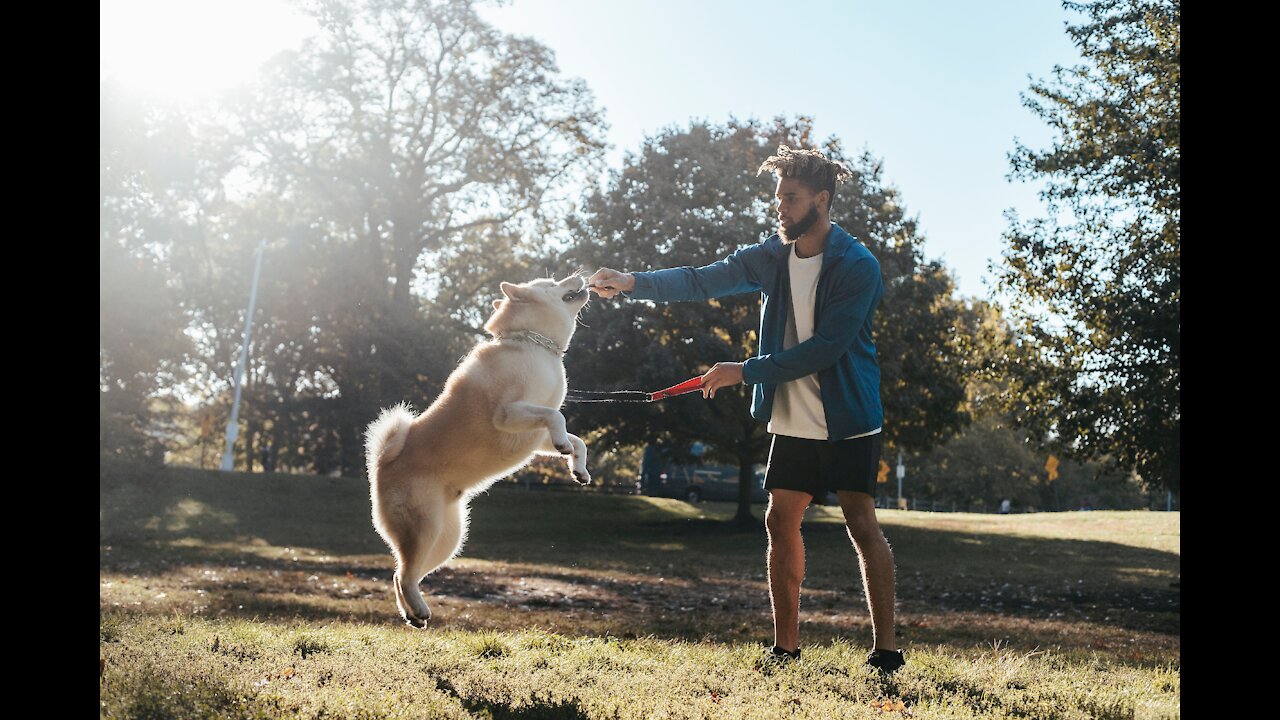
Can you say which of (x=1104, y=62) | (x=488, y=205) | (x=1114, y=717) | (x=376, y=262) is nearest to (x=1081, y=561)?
(x=1104, y=62)

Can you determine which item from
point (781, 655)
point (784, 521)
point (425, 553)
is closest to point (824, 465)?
point (784, 521)

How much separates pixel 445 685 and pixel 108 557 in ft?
46.0

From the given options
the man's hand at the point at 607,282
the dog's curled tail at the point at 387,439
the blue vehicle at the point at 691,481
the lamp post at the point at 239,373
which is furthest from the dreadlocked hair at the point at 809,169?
the blue vehicle at the point at 691,481

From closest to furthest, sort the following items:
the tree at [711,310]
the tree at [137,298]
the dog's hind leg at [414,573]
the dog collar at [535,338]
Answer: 1. the dog's hind leg at [414,573]
2. the dog collar at [535,338]
3. the tree at [711,310]
4. the tree at [137,298]

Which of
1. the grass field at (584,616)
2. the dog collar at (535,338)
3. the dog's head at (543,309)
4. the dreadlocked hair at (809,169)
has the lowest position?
the grass field at (584,616)

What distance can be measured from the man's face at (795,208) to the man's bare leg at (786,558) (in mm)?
1439

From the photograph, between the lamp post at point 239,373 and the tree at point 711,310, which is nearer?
the tree at point 711,310

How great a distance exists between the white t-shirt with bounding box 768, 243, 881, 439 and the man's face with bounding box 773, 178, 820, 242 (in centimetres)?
16

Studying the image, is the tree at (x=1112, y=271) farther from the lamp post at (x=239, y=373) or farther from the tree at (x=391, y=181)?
the lamp post at (x=239, y=373)

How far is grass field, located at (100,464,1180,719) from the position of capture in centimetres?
434

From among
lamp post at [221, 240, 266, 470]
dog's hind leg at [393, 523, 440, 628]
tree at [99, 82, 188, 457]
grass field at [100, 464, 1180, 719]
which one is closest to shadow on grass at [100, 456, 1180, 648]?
grass field at [100, 464, 1180, 719]

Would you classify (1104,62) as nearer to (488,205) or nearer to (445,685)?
(445,685)

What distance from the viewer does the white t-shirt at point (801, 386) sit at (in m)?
5.21
